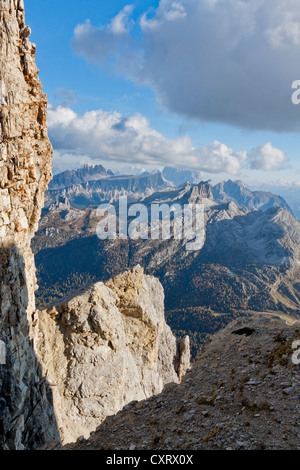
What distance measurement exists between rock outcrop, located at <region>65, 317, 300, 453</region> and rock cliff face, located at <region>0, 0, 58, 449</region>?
19.8 ft

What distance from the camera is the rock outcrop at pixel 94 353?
2753 cm

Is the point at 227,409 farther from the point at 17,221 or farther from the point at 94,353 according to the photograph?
the point at 17,221

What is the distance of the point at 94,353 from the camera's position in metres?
30.8

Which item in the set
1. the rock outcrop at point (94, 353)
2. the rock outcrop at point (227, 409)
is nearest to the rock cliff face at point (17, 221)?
the rock outcrop at point (94, 353)

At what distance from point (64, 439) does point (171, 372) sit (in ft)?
97.8

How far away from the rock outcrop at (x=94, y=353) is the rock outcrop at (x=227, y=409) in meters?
11.9

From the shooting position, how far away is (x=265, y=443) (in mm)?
10734

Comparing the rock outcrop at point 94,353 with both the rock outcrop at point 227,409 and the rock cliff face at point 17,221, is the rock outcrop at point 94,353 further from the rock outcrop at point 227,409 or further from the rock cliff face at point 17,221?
the rock outcrop at point 227,409

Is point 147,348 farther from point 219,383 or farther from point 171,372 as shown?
point 219,383

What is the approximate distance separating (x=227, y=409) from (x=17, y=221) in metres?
21.0

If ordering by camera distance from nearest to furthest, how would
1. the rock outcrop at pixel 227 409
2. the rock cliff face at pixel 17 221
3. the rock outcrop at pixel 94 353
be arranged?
the rock outcrop at pixel 227 409 < the rock cliff face at pixel 17 221 < the rock outcrop at pixel 94 353

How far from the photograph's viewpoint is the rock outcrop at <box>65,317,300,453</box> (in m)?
11.6
